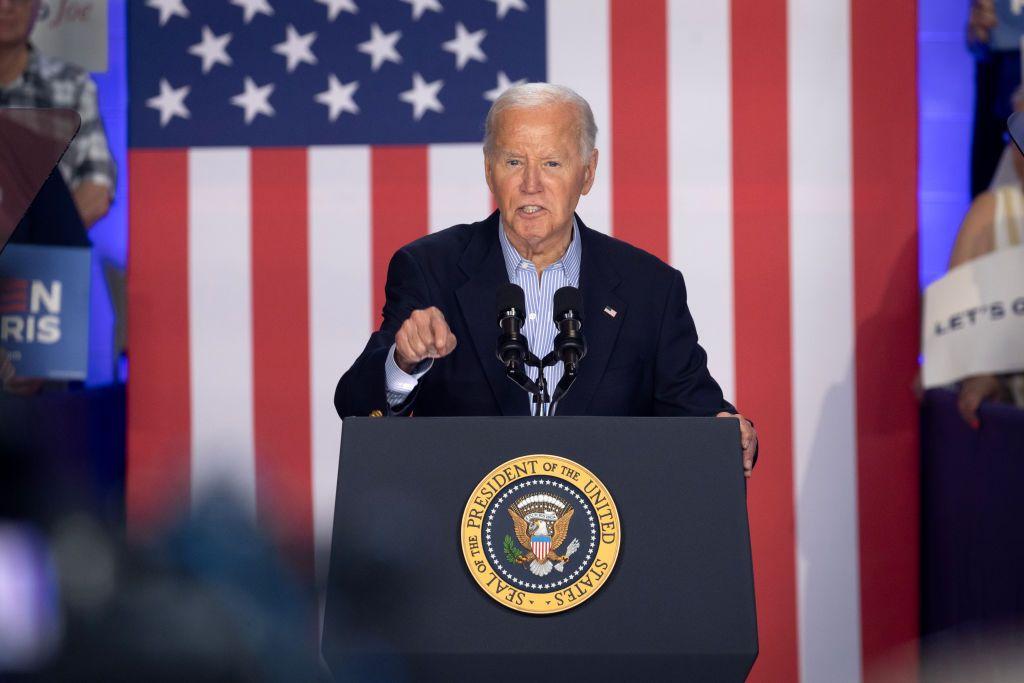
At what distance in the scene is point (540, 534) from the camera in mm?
1201

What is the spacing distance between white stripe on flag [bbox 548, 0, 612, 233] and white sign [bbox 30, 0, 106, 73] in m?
1.37

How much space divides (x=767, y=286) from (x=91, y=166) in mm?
2229

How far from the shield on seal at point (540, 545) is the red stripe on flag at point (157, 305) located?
245 cm

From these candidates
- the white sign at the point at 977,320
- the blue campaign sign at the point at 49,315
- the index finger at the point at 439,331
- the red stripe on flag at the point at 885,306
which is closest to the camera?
the index finger at the point at 439,331

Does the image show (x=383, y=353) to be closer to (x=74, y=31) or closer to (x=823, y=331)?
(x=823, y=331)

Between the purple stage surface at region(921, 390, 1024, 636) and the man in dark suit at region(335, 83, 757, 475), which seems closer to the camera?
the man in dark suit at region(335, 83, 757, 475)

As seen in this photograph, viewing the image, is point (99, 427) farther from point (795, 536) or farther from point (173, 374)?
point (795, 536)

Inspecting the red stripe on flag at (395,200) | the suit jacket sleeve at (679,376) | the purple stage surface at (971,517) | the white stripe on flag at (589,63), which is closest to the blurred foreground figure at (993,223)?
the purple stage surface at (971,517)

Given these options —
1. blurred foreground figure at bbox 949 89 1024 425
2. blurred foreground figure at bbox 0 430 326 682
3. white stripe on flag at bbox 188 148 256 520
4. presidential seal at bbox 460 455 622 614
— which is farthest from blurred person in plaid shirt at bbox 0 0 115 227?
blurred foreground figure at bbox 0 430 326 682

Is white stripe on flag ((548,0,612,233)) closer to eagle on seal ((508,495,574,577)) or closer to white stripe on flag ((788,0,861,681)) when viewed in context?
white stripe on flag ((788,0,861,681))

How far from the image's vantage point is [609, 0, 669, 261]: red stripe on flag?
332cm

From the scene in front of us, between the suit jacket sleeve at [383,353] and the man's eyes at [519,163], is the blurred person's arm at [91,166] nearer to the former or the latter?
the suit jacket sleeve at [383,353]

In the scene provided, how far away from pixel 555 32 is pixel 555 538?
8.11 ft

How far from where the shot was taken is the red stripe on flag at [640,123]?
10.9ft
